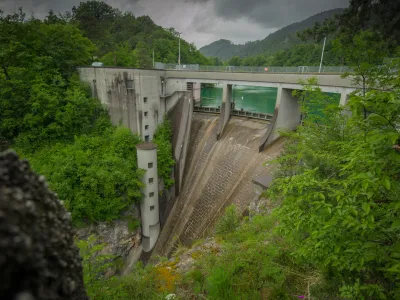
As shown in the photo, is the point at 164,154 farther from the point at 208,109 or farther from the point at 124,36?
the point at 124,36

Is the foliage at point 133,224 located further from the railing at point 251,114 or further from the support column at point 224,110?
the railing at point 251,114

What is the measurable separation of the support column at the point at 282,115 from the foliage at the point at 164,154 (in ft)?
22.6

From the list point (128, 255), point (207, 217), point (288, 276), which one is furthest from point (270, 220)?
point (128, 255)

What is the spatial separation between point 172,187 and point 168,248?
14.8ft

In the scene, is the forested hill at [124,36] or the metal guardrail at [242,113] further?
the forested hill at [124,36]

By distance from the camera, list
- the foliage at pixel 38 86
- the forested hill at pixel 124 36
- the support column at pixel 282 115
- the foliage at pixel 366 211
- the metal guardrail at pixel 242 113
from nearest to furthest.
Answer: the foliage at pixel 366 211
the support column at pixel 282 115
the foliage at pixel 38 86
the metal guardrail at pixel 242 113
the forested hill at pixel 124 36

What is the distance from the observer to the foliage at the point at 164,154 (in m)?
17.1

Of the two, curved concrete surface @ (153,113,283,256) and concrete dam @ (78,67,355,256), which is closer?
curved concrete surface @ (153,113,283,256)

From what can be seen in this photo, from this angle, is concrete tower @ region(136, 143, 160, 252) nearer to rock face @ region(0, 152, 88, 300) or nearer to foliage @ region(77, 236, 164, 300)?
foliage @ region(77, 236, 164, 300)

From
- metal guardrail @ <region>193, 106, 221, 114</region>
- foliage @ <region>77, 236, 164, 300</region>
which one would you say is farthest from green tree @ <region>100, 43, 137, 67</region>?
foliage @ <region>77, 236, 164, 300</region>

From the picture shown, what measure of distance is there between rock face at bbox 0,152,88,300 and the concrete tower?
13.2 m

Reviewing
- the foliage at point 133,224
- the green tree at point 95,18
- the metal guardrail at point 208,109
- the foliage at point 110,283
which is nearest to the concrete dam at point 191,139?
the metal guardrail at point 208,109

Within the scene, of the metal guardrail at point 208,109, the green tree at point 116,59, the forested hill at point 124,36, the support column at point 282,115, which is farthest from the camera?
the forested hill at point 124,36

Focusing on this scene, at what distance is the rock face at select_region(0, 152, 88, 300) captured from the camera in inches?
49.2
